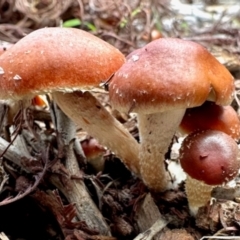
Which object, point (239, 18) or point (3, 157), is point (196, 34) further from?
point (3, 157)

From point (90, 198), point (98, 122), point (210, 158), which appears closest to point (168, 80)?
point (210, 158)

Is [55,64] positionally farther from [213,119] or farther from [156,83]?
[213,119]

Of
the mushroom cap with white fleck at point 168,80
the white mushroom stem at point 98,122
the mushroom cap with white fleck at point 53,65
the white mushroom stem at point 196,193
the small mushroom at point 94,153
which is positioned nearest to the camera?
the mushroom cap with white fleck at point 168,80

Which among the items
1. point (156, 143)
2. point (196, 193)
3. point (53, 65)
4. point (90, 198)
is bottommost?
point (90, 198)

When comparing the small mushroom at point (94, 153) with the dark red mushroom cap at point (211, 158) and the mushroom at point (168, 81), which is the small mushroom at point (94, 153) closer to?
the mushroom at point (168, 81)

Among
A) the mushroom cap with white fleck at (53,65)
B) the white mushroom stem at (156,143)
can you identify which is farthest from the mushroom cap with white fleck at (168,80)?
the white mushroom stem at (156,143)

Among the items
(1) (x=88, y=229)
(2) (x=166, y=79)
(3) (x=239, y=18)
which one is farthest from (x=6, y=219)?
(3) (x=239, y=18)

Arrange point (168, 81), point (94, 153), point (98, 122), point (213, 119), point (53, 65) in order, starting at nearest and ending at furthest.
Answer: point (168, 81) → point (53, 65) → point (213, 119) → point (98, 122) → point (94, 153)
